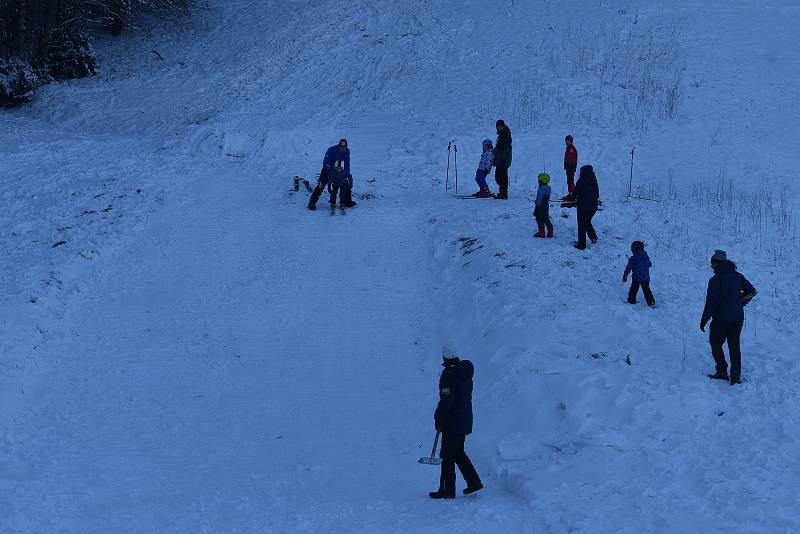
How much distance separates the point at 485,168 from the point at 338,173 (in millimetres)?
3431

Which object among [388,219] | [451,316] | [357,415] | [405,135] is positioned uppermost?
[405,135]

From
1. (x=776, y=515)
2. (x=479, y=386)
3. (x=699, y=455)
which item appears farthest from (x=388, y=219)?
(x=776, y=515)

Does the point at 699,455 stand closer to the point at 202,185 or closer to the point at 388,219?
the point at 388,219

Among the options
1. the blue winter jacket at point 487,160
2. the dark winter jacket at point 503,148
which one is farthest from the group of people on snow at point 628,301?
→ the blue winter jacket at point 487,160

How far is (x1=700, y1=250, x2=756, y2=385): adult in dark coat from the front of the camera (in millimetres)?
9203

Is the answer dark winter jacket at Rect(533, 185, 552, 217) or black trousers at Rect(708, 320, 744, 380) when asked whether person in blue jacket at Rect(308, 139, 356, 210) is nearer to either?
dark winter jacket at Rect(533, 185, 552, 217)

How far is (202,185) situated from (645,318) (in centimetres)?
1162

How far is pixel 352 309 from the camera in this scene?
13.1 m

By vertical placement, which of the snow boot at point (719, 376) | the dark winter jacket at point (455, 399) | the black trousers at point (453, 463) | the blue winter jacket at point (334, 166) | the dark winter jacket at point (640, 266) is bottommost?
the black trousers at point (453, 463)

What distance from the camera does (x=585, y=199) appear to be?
13.5 metres

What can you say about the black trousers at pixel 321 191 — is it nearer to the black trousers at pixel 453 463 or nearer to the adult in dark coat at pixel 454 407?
the adult in dark coat at pixel 454 407

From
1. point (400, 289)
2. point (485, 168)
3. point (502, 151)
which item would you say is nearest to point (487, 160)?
point (485, 168)

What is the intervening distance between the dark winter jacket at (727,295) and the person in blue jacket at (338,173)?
945cm

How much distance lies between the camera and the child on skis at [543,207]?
1395cm
